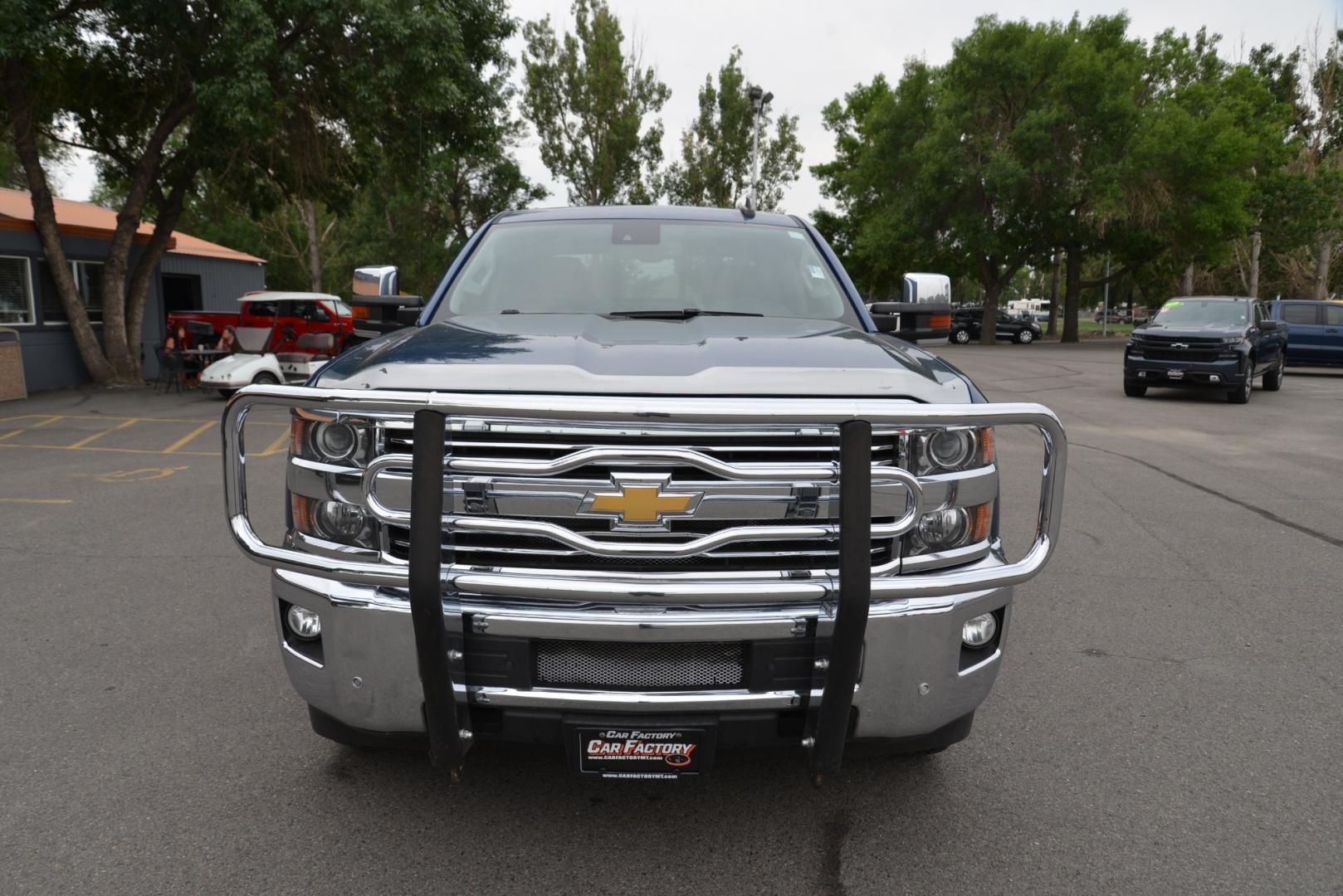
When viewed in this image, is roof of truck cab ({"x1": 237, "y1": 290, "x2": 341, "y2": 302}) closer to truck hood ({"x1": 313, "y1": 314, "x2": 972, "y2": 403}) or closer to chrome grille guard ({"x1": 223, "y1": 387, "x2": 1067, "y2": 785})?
truck hood ({"x1": 313, "y1": 314, "x2": 972, "y2": 403})

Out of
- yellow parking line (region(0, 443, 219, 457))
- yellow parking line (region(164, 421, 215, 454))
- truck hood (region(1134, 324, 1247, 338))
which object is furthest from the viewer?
truck hood (region(1134, 324, 1247, 338))

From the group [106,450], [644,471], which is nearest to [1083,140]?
[106,450]

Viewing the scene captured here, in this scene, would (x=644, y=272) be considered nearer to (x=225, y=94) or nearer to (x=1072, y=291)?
(x=225, y=94)

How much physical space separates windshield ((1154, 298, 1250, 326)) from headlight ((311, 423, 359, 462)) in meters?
16.8

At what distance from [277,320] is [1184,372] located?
16.0 metres

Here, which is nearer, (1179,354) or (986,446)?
(986,446)

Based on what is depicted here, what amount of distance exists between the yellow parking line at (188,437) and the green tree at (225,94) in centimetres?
468

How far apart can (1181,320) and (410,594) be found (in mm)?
17195

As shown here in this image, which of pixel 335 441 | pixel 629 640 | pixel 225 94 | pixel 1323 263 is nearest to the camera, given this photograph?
pixel 629 640

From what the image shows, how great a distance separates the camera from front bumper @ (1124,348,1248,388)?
15242 millimetres

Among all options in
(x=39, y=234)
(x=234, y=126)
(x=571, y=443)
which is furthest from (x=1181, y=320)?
(x=39, y=234)

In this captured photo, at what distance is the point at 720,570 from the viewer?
92.6 inches

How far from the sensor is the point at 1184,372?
51.4 feet

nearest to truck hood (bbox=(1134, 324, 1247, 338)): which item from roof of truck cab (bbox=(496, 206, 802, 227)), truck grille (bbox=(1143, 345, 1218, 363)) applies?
truck grille (bbox=(1143, 345, 1218, 363))
